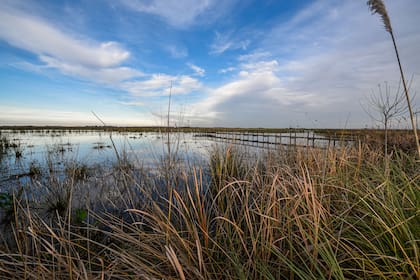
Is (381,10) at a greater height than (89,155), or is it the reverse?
(381,10)

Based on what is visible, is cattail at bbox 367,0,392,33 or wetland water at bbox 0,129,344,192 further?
wetland water at bbox 0,129,344,192

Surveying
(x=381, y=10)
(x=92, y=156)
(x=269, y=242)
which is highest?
(x=381, y=10)

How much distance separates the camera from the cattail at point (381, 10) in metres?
1.66

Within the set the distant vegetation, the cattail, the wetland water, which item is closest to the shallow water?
the wetland water

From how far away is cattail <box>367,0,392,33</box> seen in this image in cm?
166

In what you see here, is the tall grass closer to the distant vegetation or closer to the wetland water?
the distant vegetation

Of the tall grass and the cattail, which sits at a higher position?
the cattail

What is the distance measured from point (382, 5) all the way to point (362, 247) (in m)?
2.19

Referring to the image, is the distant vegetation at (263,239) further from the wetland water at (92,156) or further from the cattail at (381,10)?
the cattail at (381,10)

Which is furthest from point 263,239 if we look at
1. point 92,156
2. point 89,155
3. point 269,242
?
point 89,155

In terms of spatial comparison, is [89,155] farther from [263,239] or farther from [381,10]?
[381,10]

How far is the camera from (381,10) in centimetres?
172


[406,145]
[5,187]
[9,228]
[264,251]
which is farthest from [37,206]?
[406,145]

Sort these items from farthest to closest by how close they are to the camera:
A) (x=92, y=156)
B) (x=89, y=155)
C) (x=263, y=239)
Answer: (x=89, y=155) < (x=92, y=156) < (x=263, y=239)
